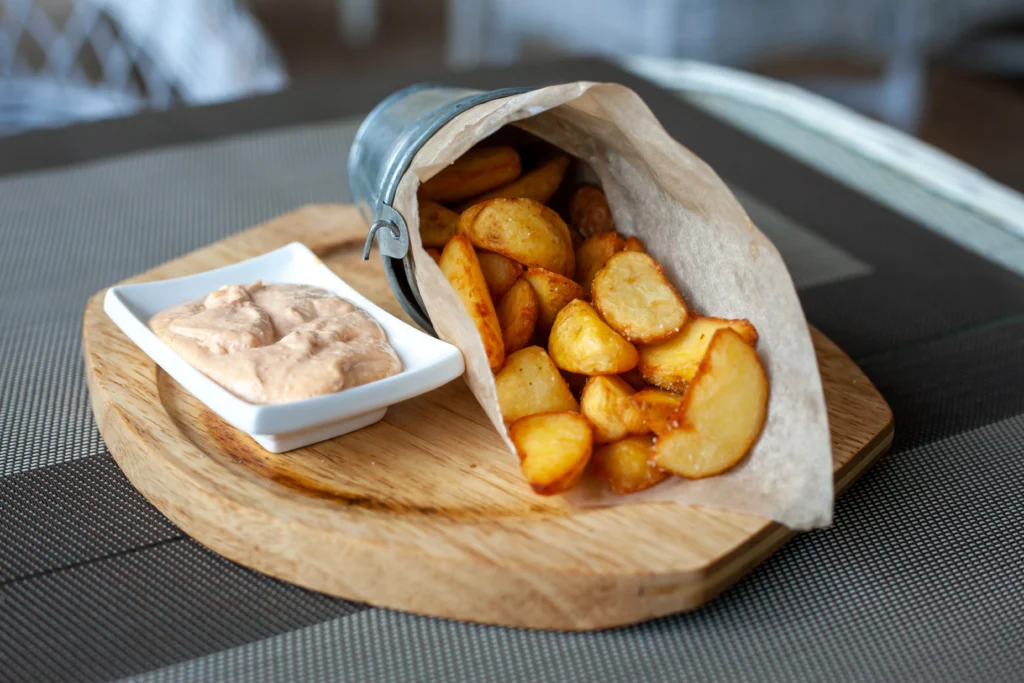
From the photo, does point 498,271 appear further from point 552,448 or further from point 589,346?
point 552,448

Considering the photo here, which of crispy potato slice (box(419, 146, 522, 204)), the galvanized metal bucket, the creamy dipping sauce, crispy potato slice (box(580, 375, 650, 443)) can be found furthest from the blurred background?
crispy potato slice (box(580, 375, 650, 443))

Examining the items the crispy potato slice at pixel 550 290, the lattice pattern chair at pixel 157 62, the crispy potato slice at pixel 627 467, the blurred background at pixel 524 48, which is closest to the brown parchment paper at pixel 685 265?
the crispy potato slice at pixel 627 467

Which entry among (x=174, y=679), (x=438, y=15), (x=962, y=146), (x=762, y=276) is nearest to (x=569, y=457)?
(x=762, y=276)

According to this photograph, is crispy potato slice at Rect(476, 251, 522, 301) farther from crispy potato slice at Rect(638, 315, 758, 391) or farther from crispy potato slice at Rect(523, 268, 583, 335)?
crispy potato slice at Rect(638, 315, 758, 391)

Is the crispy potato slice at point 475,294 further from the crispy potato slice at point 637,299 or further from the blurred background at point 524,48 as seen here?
the blurred background at point 524,48

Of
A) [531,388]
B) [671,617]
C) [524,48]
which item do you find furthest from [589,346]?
[524,48]

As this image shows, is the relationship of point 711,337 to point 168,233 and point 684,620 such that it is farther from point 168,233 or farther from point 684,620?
point 168,233

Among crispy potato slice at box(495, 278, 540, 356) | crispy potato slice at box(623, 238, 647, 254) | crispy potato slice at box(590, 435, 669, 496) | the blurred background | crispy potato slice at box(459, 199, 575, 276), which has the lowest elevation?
the blurred background
